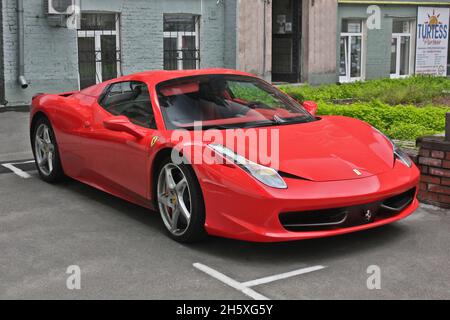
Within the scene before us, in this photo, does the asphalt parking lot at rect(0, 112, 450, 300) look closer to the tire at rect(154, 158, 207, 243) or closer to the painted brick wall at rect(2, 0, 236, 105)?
the tire at rect(154, 158, 207, 243)

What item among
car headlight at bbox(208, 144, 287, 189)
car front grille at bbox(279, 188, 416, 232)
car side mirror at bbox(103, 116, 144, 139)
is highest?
car side mirror at bbox(103, 116, 144, 139)

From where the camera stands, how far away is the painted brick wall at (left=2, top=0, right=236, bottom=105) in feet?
50.8

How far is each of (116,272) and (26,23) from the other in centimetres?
1190

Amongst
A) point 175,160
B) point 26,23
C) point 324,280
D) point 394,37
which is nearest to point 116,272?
point 175,160

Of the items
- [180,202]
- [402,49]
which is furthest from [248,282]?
[402,49]

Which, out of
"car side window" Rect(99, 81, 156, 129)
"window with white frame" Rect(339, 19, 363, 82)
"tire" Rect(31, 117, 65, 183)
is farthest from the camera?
"window with white frame" Rect(339, 19, 363, 82)

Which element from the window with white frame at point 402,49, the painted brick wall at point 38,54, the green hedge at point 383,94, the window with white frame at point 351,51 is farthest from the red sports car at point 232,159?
the window with white frame at point 402,49

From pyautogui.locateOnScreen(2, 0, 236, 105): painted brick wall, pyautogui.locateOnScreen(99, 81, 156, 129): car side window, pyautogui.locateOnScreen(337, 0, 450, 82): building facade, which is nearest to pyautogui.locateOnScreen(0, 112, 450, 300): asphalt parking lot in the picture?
pyautogui.locateOnScreen(99, 81, 156, 129): car side window

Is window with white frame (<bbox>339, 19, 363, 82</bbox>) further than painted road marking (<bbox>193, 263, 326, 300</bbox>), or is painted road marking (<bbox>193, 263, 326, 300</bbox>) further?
window with white frame (<bbox>339, 19, 363, 82</bbox>)

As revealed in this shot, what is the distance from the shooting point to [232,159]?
5082 millimetres

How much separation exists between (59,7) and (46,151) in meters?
8.67

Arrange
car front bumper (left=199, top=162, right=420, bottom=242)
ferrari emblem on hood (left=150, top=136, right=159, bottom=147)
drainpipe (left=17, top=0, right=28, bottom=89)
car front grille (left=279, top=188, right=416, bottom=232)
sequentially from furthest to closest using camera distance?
drainpipe (left=17, top=0, right=28, bottom=89)
ferrari emblem on hood (left=150, top=136, right=159, bottom=147)
car front grille (left=279, top=188, right=416, bottom=232)
car front bumper (left=199, top=162, right=420, bottom=242)

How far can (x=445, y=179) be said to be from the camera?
650cm

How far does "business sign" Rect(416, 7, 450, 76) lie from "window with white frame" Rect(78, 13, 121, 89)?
37.3 feet
